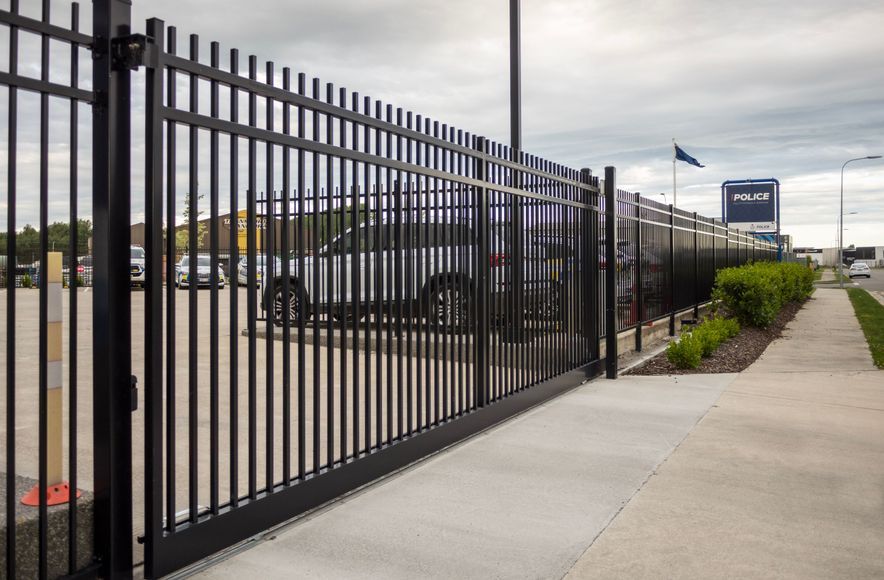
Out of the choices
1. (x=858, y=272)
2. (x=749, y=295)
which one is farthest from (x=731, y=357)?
(x=858, y=272)

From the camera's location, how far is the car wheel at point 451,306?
5.61 m

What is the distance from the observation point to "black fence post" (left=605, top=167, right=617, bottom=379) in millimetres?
9422

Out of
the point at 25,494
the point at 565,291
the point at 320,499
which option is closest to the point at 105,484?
the point at 25,494

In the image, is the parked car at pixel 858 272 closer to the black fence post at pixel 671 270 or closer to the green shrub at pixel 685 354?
the black fence post at pixel 671 270

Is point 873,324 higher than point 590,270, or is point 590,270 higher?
point 590,270

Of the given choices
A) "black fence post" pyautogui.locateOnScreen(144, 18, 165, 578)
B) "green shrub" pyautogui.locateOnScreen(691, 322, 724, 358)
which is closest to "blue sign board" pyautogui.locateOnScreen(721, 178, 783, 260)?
"green shrub" pyautogui.locateOnScreen(691, 322, 724, 358)

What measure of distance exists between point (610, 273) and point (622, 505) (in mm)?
5411

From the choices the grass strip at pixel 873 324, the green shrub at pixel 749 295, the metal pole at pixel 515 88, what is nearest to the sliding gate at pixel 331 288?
the metal pole at pixel 515 88

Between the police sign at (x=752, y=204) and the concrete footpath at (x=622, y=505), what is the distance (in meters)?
35.2

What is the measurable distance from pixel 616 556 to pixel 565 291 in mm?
4800

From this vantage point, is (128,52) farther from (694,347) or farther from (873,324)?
(873,324)

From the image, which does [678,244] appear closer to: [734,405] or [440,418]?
[734,405]

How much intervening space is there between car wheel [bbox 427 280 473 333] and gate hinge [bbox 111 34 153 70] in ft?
9.31

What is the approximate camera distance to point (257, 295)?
5.56 m
